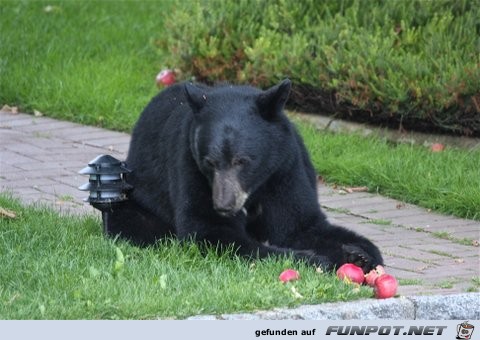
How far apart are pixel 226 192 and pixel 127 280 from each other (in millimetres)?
697

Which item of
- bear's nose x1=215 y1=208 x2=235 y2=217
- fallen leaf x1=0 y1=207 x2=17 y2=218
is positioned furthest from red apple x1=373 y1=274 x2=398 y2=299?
fallen leaf x1=0 y1=207 x2=17 y2=218

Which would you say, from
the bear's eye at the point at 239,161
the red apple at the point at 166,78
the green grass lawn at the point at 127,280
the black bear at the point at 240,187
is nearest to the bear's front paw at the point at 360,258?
the black bear at the point at 240,187

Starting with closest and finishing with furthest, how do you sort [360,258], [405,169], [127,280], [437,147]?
1. [127,280]
2. [360,258]
3. [405,169]
4. [437,147]

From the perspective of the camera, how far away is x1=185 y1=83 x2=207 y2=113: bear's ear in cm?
613

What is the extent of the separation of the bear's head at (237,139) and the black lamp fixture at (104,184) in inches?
24.2

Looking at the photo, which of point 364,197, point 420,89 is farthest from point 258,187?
point 420,89

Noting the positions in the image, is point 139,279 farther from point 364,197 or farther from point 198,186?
point 364,197

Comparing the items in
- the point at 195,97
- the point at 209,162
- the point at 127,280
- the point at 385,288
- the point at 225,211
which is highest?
the point at 195,97

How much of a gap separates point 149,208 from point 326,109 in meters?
3.21

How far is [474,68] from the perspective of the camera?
8586mm

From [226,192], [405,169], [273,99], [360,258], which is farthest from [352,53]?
[226,192]

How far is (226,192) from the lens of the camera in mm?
5855

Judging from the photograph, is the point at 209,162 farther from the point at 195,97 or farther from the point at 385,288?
the point at 385,288

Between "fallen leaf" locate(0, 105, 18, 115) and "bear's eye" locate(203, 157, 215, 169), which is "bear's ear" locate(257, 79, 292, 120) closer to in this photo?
"bear's eye" locate(203, 157, 215, 169)
